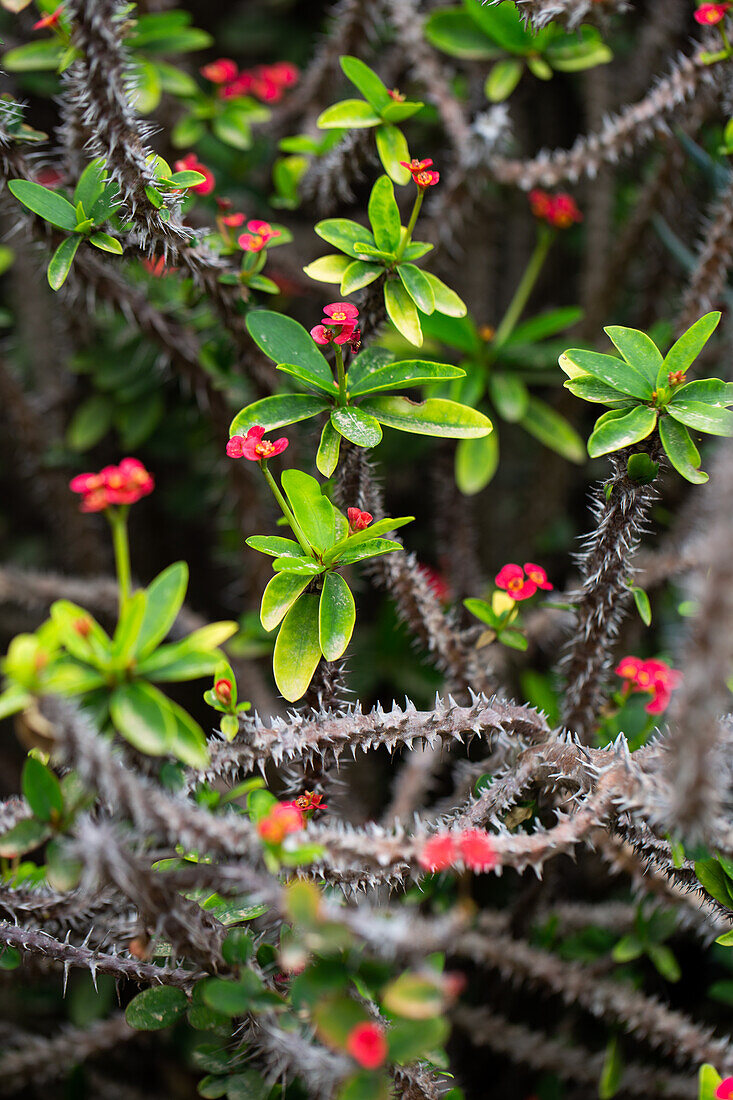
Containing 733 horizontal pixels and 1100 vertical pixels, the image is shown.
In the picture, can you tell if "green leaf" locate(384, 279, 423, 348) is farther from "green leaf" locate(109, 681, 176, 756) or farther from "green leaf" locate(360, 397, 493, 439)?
"green leaf" locate(109, 681, 176, 756)

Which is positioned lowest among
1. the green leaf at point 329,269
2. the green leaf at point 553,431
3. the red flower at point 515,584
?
the green leaf at point 553,431

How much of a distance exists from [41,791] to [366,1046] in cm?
33

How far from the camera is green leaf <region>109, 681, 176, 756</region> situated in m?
0.57

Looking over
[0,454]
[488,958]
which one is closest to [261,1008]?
[488,958]

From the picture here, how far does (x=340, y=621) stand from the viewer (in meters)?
0.77

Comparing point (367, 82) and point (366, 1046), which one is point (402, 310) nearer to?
point (367, 82)

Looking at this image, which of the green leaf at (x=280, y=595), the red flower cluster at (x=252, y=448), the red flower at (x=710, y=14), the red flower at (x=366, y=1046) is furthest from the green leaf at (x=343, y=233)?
the red flower at (x=366, y=1046)

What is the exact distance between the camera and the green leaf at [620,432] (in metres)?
0.76

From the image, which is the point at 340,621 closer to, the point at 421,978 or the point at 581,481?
the point at 421,978

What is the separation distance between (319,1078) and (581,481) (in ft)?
4.56

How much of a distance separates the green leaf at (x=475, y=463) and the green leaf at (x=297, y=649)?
508 millimetres

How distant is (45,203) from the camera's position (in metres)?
0.84

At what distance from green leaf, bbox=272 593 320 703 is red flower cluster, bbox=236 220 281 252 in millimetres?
407

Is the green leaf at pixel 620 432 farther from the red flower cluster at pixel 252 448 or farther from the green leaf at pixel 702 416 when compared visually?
the red flower cluster at pixel 252 448
